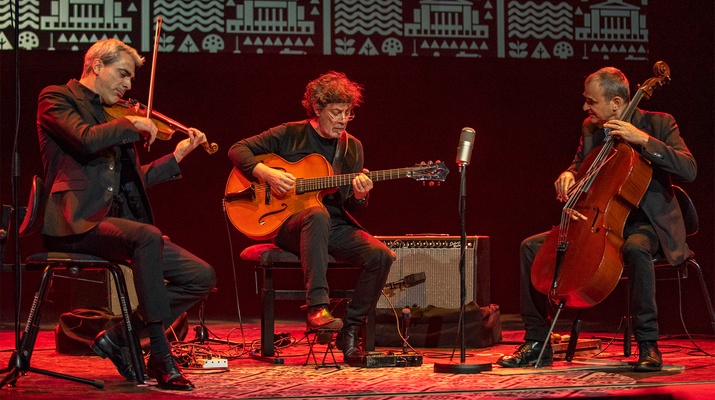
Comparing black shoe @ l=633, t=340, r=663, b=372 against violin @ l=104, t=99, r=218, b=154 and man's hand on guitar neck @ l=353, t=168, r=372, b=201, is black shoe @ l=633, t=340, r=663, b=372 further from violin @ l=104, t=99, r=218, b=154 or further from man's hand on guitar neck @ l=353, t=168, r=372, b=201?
violin @ l=104, t=99, r=218, b=154

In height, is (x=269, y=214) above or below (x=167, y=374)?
above

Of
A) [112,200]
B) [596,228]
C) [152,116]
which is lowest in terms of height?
[596,228]

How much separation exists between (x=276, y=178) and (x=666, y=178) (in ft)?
5.95

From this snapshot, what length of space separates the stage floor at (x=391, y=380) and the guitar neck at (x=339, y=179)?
85cm

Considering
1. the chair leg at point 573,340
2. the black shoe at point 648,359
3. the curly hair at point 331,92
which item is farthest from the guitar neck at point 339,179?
the black shoe at point 648,359

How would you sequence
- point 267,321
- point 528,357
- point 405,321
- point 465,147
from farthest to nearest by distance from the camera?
point 405,321, point 267,321, point 528,357, point 465,147

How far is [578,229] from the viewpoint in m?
3.83

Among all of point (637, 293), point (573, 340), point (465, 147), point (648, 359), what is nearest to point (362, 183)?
point (465, 147)

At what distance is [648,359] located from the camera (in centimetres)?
380

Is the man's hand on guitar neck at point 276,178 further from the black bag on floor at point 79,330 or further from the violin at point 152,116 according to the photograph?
the black bag on floor at point 79,330

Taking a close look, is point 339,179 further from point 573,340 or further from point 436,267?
point 573,340

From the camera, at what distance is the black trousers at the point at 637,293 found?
387 centimetres

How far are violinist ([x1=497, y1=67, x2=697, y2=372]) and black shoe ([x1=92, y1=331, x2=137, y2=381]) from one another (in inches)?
64.1

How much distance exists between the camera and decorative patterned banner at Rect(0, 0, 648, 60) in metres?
5.73
